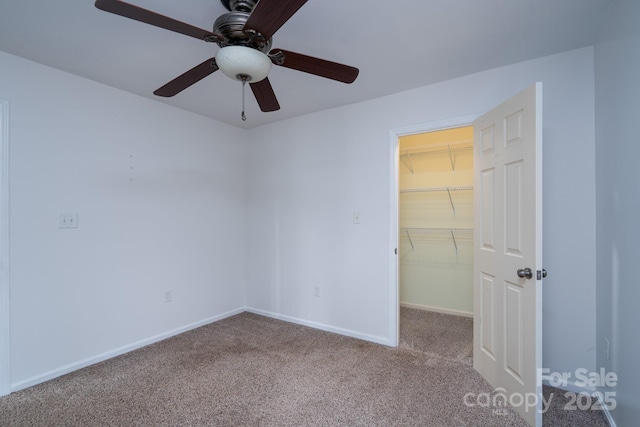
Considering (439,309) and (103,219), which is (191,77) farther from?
(439,309)

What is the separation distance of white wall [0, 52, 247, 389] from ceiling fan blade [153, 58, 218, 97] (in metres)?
1.17

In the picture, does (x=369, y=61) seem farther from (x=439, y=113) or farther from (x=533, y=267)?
(x=533, y=267)

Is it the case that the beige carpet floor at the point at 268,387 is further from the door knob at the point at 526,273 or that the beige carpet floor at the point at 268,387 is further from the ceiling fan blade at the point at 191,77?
the ceiling fan blade at the point at 191,77

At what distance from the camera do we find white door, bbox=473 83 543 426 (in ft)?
5.61

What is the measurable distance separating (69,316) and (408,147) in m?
3.87

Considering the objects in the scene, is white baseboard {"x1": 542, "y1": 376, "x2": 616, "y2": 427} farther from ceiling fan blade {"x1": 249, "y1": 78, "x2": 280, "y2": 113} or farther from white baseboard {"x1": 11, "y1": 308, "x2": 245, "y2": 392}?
white baseboard {"x1": 11, "y1": 308, "x2": 245, "y2": 392}

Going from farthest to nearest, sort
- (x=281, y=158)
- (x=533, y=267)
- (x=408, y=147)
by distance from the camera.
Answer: (x=408, y=147) < (x=281, y=158) < (x=533, y=267)

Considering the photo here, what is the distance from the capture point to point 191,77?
167 centimetres

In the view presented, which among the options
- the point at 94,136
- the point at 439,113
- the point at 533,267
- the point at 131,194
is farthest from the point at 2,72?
the point at 533,267

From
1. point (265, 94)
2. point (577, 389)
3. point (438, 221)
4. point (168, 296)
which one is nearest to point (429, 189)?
point (438, 221)

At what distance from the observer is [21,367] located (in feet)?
6.89

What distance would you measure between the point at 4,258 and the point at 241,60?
2.19 m

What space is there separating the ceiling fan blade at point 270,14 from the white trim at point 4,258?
2.04m

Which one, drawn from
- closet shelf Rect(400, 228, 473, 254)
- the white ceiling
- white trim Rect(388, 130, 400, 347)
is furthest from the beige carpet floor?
the white ceiling
